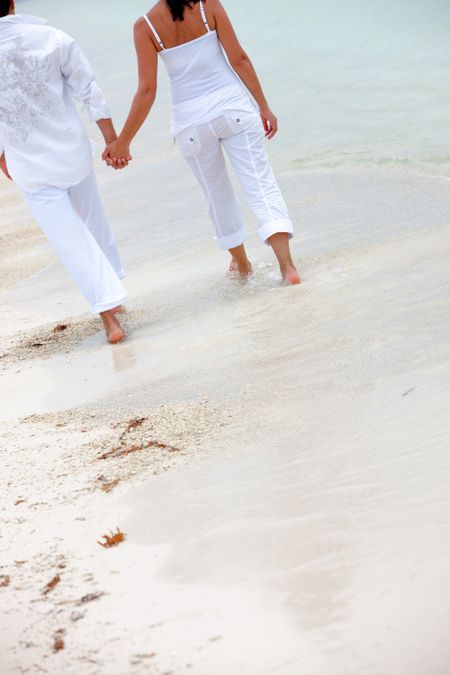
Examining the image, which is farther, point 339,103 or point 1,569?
point 339,103

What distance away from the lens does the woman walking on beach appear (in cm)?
565

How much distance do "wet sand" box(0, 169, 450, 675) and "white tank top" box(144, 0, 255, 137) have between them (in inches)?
36.8

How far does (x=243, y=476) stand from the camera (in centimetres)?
377

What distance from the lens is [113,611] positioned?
3125mm

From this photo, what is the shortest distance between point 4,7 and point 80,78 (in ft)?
1.56

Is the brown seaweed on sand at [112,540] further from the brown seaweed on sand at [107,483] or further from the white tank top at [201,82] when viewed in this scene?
the white tank top at [201,82]

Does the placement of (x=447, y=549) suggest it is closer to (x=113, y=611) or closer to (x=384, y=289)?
(x=113, y=611)

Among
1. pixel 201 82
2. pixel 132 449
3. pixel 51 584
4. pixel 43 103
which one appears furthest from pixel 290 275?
pixel 51 584

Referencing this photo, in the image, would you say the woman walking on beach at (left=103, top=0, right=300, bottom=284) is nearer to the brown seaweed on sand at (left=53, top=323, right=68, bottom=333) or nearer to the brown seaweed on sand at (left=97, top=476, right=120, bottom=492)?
the brown seaweed on sand at (left=53, top=323, right=68, bottom=333)

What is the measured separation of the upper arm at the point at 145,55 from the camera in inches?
222

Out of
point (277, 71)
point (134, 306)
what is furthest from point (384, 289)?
point (277, 71)

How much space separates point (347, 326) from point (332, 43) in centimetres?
1055

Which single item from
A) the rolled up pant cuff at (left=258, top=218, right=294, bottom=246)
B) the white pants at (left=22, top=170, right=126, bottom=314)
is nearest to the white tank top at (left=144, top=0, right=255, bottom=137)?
the rolled up pant cuff at (left=258, top=218, right=294, bottom=246)

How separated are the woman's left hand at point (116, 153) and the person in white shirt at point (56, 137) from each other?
42 millimetres
